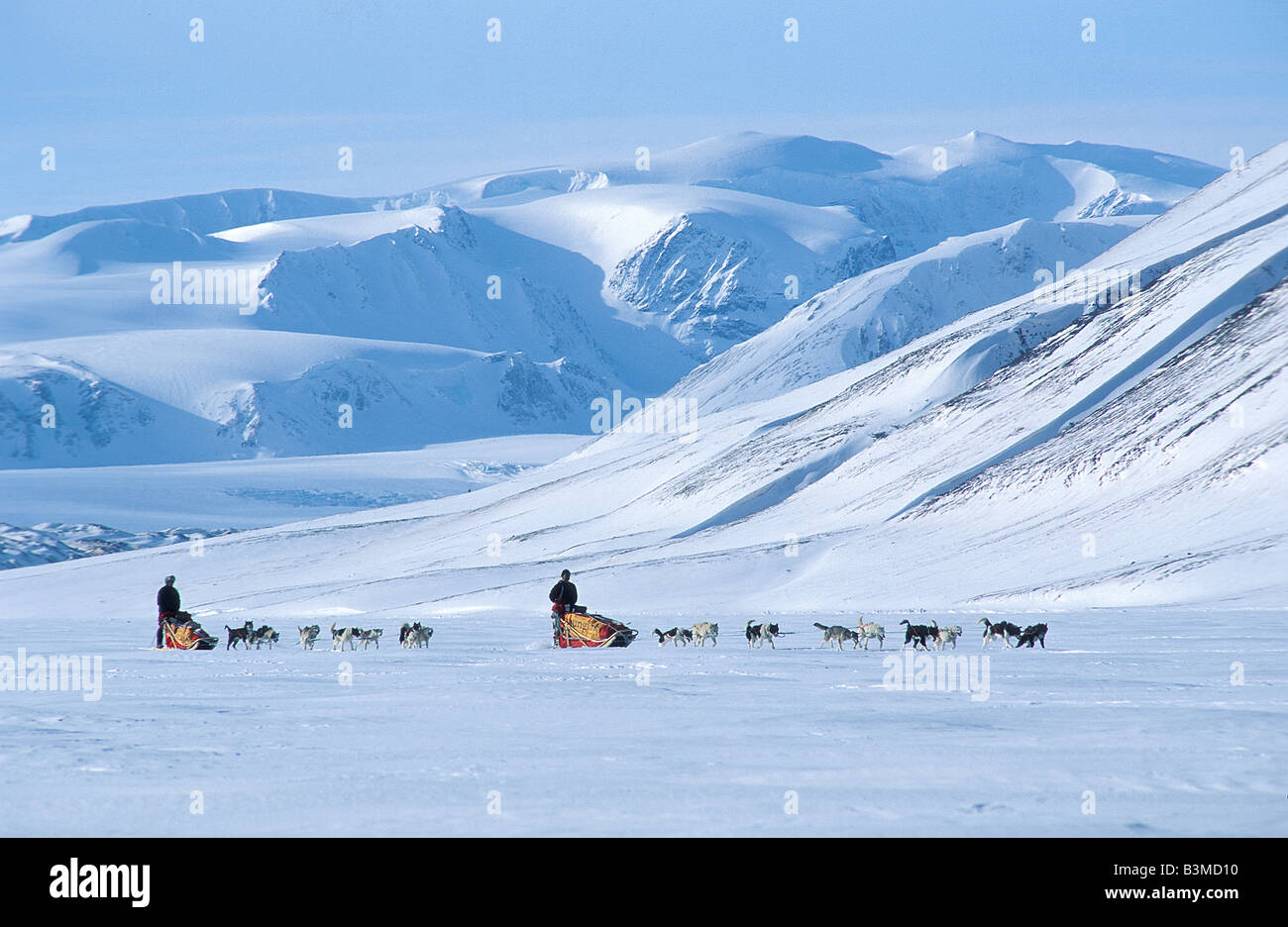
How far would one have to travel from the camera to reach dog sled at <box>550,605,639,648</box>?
23.9m

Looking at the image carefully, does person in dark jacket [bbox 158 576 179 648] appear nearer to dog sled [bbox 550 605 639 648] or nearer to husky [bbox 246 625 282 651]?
husky [bbox 246 625 282 651]

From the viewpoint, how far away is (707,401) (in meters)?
163

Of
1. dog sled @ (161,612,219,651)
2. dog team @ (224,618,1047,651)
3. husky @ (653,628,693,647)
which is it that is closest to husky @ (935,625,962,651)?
Result: dog team @ (224,618,1047,651)

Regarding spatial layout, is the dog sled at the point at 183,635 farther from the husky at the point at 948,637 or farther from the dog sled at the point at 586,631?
the husky at the point at 948,637

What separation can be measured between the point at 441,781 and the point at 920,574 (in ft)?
133

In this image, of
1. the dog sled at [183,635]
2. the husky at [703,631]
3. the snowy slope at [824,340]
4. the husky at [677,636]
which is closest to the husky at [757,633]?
the husky at [703,631]

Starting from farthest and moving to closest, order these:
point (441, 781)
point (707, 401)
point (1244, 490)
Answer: point (707, 401) < point (1244, 490) < point (441, 781)

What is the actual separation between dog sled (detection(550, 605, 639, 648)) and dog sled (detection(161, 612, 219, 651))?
21.2 ft

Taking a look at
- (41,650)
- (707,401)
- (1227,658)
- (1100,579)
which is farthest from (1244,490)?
(707,401)

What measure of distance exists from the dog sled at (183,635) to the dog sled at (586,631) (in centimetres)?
646

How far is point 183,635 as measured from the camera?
2534 centimetres

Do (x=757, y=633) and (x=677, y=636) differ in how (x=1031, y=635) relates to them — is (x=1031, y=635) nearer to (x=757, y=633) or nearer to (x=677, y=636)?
(x=757, y=633)

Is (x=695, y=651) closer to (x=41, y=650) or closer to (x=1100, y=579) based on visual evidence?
(x=41, y=650)
